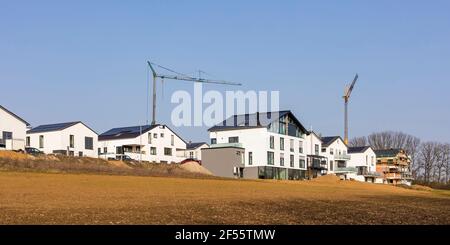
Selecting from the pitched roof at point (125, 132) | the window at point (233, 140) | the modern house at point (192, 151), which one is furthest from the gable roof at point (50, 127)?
the modern house at point (192, 151)

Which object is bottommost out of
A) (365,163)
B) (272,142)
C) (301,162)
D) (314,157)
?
(365,163)

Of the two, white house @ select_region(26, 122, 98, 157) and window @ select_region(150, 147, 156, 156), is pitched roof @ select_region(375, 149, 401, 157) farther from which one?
white house @ select_region(26, 122, 98, 157)

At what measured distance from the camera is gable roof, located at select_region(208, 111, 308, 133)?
106875 mm

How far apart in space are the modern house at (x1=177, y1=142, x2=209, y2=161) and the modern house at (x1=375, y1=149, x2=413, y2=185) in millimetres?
50981

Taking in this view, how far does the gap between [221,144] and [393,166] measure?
72042 millimetres

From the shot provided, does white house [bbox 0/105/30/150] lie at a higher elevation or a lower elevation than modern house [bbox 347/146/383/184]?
higher

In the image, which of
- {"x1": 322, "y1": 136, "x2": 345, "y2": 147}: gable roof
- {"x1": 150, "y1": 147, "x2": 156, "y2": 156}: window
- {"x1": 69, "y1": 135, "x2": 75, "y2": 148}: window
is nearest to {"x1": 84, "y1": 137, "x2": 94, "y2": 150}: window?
{"x1": 69, "y1": 135, "x2": 75, "y2": 148}: window

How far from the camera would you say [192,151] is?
133500 millimetres

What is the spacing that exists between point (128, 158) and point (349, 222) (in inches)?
3297

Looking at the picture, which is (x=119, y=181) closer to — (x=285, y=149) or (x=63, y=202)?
(x=63, y=202)

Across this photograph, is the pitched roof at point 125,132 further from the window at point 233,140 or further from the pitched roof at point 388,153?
the pitched roof at point 388,153

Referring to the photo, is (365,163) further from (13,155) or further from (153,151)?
(13,155)

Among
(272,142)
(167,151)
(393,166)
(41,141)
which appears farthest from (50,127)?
(393,166)

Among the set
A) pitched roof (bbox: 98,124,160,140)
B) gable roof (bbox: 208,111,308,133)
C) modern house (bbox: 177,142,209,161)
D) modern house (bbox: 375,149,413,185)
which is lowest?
modern house (bbox: 375,149,413,185)
